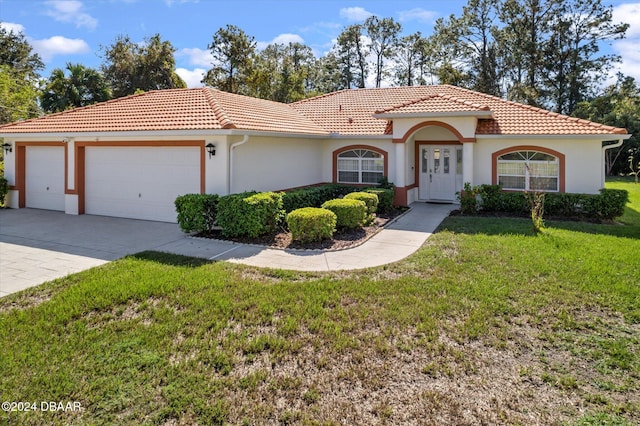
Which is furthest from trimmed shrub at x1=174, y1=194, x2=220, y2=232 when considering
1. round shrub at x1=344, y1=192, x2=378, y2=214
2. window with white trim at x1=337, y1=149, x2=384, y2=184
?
window with white trim at x1=337, y1=149, x2=384, y2=184

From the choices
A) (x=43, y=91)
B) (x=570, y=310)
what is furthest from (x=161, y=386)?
(x=43, y=91)

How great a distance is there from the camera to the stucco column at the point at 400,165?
16.6 metres

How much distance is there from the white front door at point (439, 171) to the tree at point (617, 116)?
75.8 feet

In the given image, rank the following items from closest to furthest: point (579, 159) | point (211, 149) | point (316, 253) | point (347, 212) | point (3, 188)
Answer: point (316, 253) < point (347, 212) < point (211, 149) < point (579, 159) < point (3, 188)

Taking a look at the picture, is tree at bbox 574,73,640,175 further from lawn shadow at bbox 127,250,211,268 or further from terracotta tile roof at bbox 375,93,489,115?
lawn shadow at bbox 127,250,211,268

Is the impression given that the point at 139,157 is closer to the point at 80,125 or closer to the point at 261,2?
the point at 80,125

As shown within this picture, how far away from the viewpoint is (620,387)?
4.44 metres

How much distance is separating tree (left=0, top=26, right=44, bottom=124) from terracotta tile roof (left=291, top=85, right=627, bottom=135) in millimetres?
16034

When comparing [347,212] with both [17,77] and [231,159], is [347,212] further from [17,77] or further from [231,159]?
[17,77]

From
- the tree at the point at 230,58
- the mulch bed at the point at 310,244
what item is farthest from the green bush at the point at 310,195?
the tree at the point at 230,58

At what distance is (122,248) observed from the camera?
33.4 ft

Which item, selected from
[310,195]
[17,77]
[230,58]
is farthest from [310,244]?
[17,77]

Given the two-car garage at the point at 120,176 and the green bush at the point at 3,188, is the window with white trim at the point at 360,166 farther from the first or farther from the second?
the green bush at the point at 3,188

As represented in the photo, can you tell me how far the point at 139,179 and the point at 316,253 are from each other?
24.9 feet
